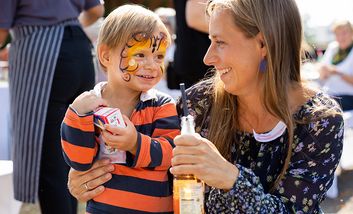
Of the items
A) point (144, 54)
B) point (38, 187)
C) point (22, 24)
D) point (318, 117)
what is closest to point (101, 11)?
point (22, 24)

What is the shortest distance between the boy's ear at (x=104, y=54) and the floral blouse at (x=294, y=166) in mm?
487

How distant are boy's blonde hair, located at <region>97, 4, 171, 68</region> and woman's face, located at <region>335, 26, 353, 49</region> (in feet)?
17.0

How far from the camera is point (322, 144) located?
1951 mm

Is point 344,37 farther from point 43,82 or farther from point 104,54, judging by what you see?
point 104,54

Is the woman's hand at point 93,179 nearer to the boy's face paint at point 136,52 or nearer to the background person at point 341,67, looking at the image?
the boy's face paint at point 136,52

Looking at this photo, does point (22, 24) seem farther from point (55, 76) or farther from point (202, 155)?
point (202, 155)

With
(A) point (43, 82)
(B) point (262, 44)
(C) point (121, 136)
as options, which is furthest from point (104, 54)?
(A) point (43, 82)

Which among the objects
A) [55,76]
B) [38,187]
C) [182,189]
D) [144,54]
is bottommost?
[38,187]

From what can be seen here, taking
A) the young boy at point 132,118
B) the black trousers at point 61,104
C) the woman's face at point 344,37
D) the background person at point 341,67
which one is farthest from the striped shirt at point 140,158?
the woman's face at point 344,37

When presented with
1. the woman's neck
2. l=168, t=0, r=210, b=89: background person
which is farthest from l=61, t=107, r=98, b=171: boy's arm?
l=168, t=0, r=210, b=89: background person

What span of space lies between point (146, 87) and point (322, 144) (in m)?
0.57

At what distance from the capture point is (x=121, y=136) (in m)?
1.84

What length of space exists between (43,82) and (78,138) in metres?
1.20

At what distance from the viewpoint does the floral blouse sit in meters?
1.83
